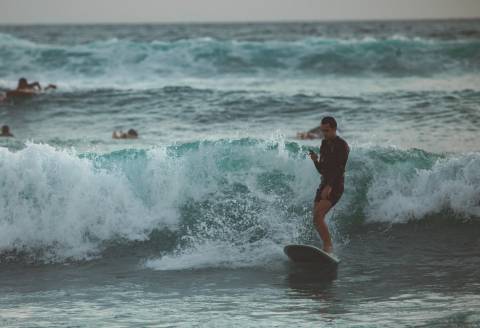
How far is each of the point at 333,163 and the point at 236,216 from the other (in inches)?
106

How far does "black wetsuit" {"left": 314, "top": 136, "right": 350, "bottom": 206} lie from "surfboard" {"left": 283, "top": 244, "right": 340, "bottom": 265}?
26.0 inches

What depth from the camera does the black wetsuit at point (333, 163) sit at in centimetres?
1035

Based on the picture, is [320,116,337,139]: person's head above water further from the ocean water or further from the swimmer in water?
the swimmer in water

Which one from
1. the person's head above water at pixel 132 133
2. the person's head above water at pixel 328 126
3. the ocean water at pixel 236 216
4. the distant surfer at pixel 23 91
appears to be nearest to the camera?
the ocean water at pixel 236 216

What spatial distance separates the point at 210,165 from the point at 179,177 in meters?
0.66

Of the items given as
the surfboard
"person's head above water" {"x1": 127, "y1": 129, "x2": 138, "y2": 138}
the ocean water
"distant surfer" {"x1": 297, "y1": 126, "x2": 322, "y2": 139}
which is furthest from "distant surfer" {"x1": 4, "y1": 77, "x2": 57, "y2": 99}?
the surfboard

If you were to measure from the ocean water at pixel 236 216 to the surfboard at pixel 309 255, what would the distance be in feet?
0.57

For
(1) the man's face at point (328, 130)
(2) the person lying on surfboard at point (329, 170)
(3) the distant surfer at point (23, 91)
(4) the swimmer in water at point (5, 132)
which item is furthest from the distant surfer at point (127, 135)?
(1) the man's face at point (328, 130)

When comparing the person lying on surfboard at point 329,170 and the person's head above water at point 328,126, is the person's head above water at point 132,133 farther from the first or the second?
the person's head above water at point 328,126

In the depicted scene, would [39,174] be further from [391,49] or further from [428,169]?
[391,49]

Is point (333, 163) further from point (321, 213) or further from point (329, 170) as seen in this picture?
point (321, 213)

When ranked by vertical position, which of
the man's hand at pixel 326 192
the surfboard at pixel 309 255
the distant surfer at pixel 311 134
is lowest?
the surfboard at pixel 309 255

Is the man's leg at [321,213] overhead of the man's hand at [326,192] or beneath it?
beneath

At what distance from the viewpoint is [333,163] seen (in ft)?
34.0
